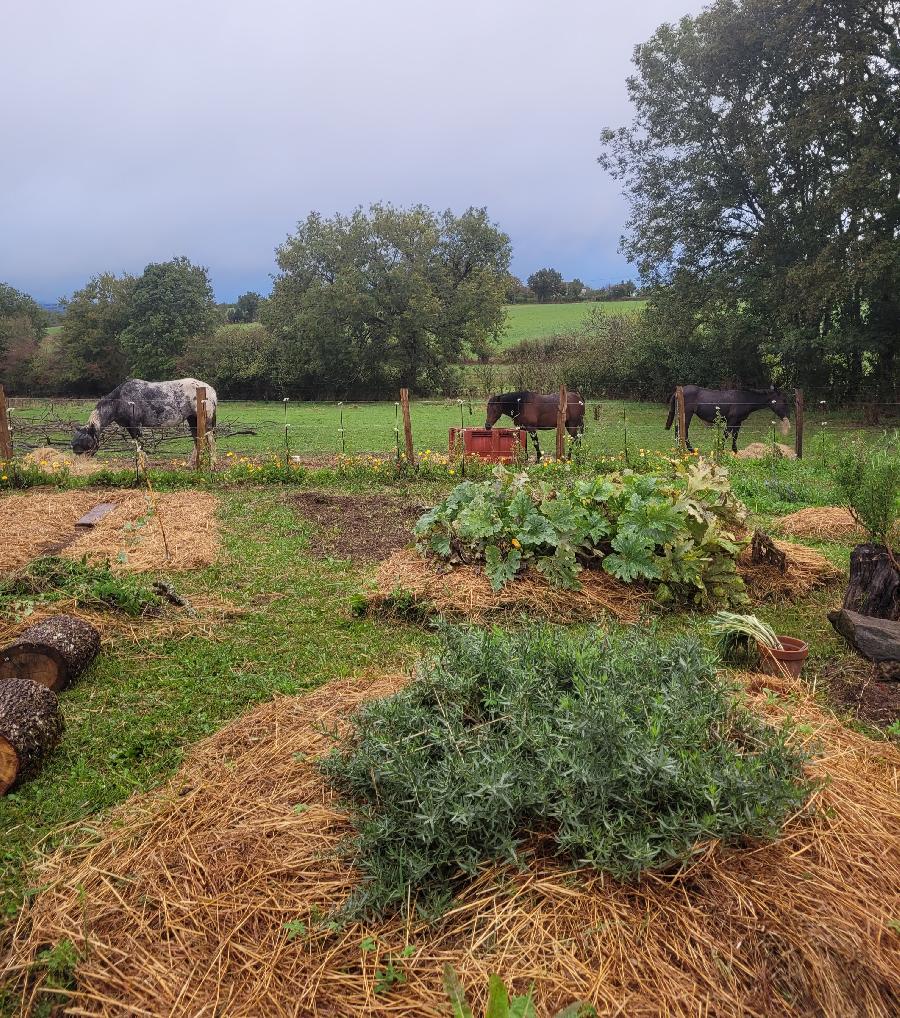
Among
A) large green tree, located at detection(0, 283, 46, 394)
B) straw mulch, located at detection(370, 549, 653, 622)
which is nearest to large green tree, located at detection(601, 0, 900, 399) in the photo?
straw mulch, located at detection(370, 549, 653, 622)

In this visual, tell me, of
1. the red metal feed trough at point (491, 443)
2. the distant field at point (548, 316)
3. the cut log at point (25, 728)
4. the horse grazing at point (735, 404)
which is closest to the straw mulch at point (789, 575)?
the cut log at point (25, 728)

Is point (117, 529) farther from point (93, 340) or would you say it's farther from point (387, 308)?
point (93, 340)

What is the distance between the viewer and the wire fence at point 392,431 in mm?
14258

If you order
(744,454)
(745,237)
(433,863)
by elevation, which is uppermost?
(745,237)

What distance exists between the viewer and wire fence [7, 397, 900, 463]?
46.8ft

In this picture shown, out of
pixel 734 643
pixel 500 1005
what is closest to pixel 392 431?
pixel 734 643

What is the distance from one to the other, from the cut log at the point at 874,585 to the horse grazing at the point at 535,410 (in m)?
10.3

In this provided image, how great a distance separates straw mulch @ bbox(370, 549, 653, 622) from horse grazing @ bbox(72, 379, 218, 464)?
11.1 m

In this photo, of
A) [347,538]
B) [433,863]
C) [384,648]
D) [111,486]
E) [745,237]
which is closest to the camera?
[433,863]

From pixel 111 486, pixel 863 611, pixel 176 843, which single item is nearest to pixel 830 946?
pixel 176 843

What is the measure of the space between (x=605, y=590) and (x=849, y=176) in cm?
1696

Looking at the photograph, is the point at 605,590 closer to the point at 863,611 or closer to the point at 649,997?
the point at 863,611

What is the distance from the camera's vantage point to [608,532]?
5820mm

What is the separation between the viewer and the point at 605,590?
223 inches
